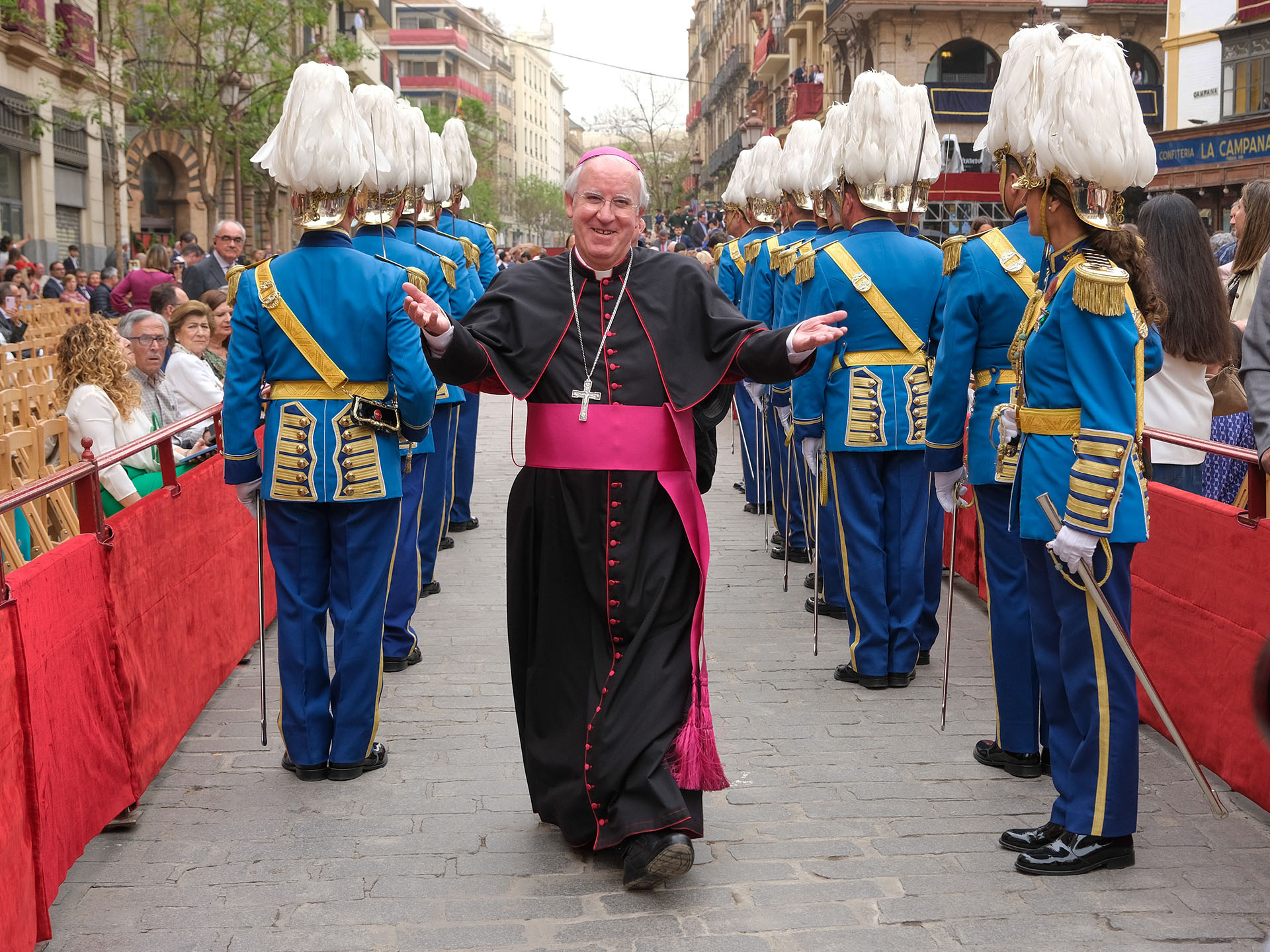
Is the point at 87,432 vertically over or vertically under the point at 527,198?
under

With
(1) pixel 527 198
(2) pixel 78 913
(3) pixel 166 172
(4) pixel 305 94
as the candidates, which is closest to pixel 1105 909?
(2) pixel 78 913

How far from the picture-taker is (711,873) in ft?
13.5

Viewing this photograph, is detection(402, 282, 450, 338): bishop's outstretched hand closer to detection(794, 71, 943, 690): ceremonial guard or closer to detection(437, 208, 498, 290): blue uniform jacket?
detection(794, 71, 943, 690): ceremonial guard

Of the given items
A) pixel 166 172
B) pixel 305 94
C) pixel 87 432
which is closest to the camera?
pixel 305 94

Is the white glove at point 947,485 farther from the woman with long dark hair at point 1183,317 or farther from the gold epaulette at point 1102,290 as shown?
the gold epaulette at point 1102,290

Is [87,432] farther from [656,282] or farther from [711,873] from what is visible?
[711,873]

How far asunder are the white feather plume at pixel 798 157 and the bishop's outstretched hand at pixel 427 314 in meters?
Answer: 5.61

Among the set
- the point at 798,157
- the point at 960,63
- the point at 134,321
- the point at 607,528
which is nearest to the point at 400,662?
the point at 134,321

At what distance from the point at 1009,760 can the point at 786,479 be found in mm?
3666

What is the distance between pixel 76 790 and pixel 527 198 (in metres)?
96.1

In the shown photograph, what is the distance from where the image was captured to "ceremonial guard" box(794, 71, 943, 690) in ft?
20.1

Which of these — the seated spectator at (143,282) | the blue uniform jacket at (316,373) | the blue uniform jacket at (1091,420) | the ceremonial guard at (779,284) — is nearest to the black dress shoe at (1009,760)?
A: the blue uniform jacket at (1091,420)

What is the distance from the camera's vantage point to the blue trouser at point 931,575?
6.48 meters

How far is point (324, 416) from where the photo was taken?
192 inches
